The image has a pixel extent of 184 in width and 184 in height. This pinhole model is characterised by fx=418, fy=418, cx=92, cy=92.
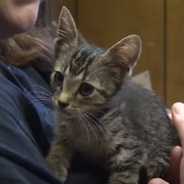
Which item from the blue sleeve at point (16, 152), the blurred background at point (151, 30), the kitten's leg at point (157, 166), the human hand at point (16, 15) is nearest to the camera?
the blue sleeve at point (16, 152)

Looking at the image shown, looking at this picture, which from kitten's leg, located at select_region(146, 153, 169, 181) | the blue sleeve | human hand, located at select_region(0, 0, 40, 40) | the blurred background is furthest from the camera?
the blurred background

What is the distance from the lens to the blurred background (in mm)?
2943

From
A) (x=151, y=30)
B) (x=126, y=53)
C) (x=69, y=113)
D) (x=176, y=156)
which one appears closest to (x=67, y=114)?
(x=69, y=113)

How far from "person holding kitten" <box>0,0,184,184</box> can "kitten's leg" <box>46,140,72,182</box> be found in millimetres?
27

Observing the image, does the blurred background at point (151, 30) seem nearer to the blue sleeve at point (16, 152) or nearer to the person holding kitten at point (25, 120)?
the person holding kitten at point (25, 120)

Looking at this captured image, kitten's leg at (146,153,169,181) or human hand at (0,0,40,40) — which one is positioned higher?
human hand at (0,0,40,40)

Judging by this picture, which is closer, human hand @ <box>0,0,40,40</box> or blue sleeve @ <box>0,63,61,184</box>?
blue sleeve @ <box>0,63,61,184</box>

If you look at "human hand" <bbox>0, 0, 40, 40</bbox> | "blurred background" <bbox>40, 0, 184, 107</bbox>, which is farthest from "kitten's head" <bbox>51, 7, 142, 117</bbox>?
"blurred background" <bbox>40, 0, 184, 107</bbox>

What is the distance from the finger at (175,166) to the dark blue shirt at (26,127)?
0.82ft

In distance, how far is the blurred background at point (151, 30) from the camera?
2.94 m

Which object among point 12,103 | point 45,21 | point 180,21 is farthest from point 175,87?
point 12,103

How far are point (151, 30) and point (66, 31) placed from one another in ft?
6.23

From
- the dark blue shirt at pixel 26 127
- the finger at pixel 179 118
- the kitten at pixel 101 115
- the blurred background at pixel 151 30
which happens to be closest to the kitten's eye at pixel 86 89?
the kitten at pixel 101 115

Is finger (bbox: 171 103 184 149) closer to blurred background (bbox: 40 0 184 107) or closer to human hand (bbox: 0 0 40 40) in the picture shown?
human hand (bbox: 0 0 40 40)
